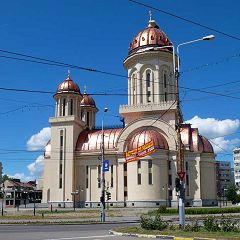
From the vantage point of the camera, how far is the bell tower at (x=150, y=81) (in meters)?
71.1

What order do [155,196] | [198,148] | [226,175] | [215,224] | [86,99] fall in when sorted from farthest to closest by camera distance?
[226,175]
[86,99]
[198,148]
[155,196]
[215,224]

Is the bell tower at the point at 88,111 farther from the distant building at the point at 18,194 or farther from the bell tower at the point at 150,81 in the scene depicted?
the distant building at the point at 18,194

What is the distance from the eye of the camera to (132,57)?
73.7 metres

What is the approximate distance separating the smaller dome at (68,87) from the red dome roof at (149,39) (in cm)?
1214

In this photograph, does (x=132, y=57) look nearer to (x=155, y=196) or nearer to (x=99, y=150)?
(x=99, y=150)

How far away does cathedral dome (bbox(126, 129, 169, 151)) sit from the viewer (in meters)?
65.4

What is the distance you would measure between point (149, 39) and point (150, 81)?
7.80 m

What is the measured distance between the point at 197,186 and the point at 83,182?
1995 cm

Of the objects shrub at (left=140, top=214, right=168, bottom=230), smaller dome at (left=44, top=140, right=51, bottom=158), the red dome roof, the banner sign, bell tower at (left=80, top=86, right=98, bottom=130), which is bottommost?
shrub at (left=140, top=214, right=168, bottom=230)

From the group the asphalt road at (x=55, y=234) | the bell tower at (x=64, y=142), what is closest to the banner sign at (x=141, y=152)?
the bell tower at (x=64, y=142)

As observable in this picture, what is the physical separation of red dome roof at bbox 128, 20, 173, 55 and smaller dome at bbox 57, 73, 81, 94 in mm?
12141

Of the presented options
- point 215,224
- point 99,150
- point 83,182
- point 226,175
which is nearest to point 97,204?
point 83,182

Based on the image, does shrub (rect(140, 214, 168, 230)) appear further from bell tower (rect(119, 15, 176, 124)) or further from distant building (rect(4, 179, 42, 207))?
distant building (rect(4, 179, 42, 207))

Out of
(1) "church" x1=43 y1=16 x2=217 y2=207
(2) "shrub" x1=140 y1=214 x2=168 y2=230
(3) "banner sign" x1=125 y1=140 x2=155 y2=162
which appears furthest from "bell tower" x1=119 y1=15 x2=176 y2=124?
(2) "shrub" x1=140 y1=214 x2=168 y2=230
